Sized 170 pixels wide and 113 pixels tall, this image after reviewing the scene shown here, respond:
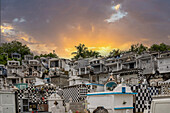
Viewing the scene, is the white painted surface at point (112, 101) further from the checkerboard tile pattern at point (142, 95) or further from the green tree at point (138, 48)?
the green tree at point (138, 48)

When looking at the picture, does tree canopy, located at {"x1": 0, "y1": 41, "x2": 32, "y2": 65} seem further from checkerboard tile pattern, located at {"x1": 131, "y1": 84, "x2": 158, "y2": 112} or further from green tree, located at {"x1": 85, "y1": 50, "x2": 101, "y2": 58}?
checkerboard tile pattern, located at {"x1": 131, "y1": 84, "x2": 158, "y2": 112}

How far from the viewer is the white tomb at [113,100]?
1351 cm

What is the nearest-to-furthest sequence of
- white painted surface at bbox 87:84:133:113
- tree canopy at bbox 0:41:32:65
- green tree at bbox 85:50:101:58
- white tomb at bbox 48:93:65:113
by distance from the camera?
white painted surface at bbox 87:84:133:113
white tomb at bbox 48:93:65:113
green tree at bbox 85:50:101:58
tree canopy at bbox 0:41:32:65

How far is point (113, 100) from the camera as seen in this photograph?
44.2 ft

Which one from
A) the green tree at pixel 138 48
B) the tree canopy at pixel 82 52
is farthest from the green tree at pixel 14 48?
the green tree at pixel 138 48

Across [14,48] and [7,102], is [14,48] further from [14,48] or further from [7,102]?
[7,102]

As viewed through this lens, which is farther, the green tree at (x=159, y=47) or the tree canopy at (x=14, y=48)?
the tree canopy at (x=14, y=48)

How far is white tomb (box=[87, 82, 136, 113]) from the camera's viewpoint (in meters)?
13.5

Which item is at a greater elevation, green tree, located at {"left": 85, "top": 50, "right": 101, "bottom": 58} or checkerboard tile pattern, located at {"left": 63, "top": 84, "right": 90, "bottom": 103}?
green tree, located at {"left": 85, "top": 50, "right": 101, "bottom": 58}

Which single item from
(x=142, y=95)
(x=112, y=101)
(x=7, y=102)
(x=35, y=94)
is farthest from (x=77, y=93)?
(x=112, y=101)

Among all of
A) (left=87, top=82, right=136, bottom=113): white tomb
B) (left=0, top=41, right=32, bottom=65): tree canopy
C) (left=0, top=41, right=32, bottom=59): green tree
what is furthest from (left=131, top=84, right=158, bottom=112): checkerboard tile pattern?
(left=0, top=41, right=32, bottom=59): green tree

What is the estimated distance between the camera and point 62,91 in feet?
80.9

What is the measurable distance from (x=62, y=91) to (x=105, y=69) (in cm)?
2357

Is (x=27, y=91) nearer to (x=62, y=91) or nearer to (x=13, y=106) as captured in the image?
(x=13, y=106)
